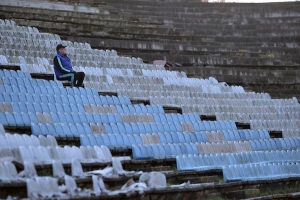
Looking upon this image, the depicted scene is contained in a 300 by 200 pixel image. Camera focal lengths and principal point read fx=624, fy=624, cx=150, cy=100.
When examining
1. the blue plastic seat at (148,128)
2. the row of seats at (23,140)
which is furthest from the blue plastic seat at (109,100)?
the row of seats at (23,140)

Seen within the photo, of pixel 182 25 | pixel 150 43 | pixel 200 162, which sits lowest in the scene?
pixel 200 162

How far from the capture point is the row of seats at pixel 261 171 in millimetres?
8266

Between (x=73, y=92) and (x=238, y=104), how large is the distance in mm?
3954

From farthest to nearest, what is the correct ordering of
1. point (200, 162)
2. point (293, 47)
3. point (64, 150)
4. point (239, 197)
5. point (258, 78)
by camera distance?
point (293, 47)
point (258, 78)
point (200, 162)
point (239, 197)
point (64, 150)

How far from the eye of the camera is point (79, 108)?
890 cm

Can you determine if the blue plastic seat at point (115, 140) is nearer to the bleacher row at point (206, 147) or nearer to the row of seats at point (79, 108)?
the bleacher row at point (206, 147)

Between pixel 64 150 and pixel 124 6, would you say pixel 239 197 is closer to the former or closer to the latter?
pixel 64 150

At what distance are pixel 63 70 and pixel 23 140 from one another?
10.6 ft

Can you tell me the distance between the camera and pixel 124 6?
19.6 meters

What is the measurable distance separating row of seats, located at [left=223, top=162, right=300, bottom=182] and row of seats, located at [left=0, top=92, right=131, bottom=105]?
240cm

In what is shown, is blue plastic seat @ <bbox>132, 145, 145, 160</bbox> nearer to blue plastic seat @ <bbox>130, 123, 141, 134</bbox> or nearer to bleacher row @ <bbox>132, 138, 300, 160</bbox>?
bleacher row @ <bbox>132, 138, 300, 160</bbox>

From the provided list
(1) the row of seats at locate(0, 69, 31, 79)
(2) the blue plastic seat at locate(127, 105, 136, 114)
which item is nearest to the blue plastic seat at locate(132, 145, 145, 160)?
(2) the blue plastic seat at locate(127, 105, 136, 114)

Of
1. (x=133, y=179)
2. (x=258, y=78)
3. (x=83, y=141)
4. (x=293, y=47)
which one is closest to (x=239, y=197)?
(x=133, y=179)

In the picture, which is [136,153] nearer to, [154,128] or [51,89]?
[154,128]
